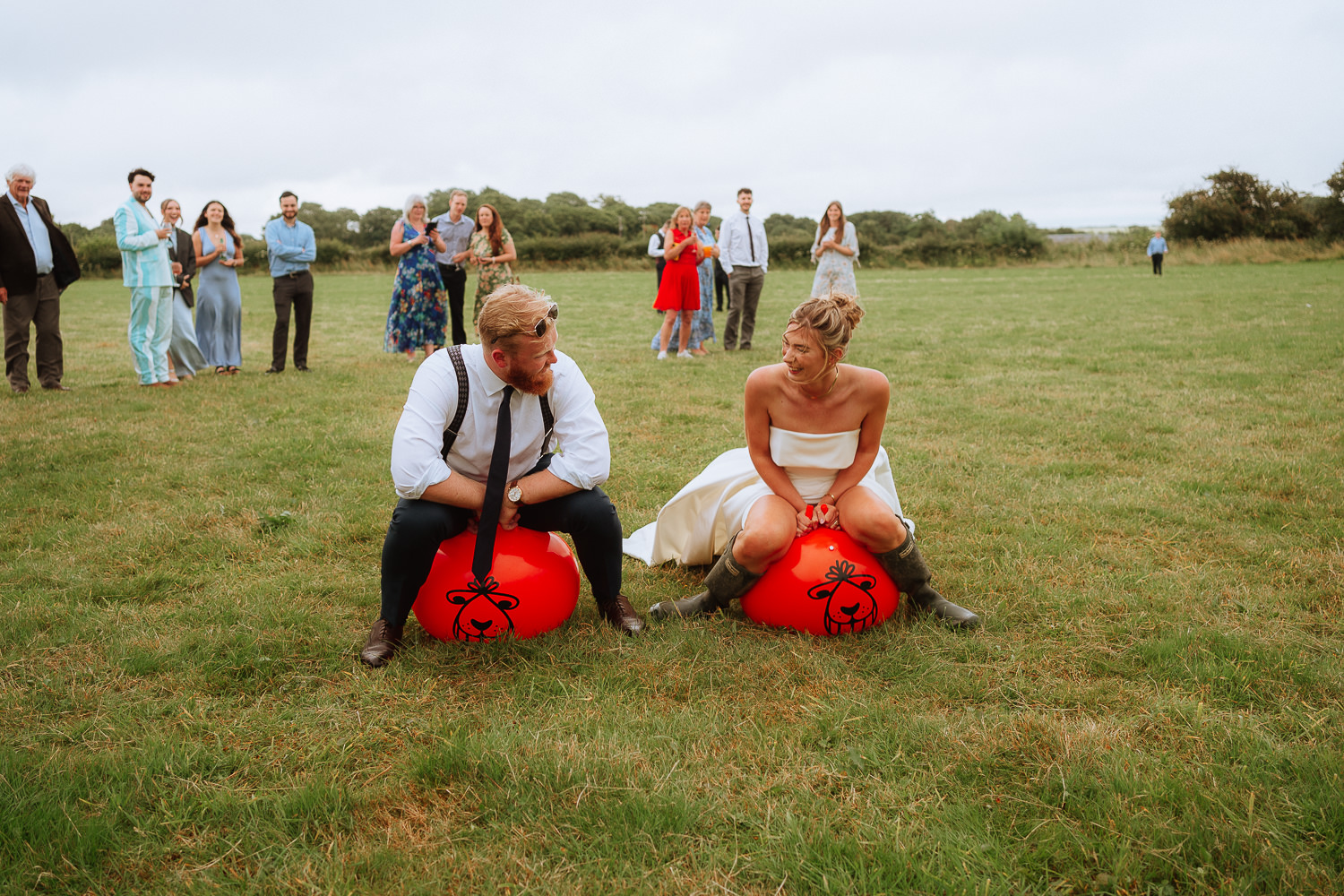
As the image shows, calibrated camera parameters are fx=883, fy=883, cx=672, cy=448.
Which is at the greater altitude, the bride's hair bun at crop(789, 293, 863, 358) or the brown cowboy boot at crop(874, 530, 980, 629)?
the bride's hair bun at crop(789, 293, 863, 358)

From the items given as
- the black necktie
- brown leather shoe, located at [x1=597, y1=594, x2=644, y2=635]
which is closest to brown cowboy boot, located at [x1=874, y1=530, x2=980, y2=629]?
brown leather shoe, located at [x1=597, y1=594, x2=644, y2=635]

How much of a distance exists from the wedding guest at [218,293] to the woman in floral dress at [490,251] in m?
3.13

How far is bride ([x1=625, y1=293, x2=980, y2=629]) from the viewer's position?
3955 mm

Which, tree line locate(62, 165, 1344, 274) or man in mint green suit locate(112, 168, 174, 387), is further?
tree line locate(62, 165, 1344, 274)

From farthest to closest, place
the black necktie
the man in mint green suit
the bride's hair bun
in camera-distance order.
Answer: the man in mint green suit < the bride's hair bun < the black necktie

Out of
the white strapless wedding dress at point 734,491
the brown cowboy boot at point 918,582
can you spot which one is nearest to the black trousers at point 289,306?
the white strapless wedding dress at point 734,491

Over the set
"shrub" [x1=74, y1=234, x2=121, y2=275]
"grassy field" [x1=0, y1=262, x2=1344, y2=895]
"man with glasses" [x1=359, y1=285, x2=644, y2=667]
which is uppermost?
"shrub" [x1=74, y1=234, x2=121, y2=275]

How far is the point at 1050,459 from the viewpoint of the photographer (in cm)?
709

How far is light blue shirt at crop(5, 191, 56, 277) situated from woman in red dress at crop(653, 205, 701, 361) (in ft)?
23.7

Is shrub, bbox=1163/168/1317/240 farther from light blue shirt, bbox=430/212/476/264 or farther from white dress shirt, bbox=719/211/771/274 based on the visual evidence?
light blue shirt, bbox=430/212/476/264

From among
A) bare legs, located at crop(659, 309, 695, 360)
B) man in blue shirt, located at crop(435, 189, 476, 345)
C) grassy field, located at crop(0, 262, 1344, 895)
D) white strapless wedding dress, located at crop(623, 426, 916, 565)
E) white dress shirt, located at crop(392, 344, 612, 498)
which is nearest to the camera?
grassy field, located at crop(0, 262, 1344, 895)

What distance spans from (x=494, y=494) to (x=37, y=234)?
30.7 feet

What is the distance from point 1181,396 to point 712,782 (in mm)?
8533

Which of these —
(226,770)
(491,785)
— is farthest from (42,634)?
(491,785)
